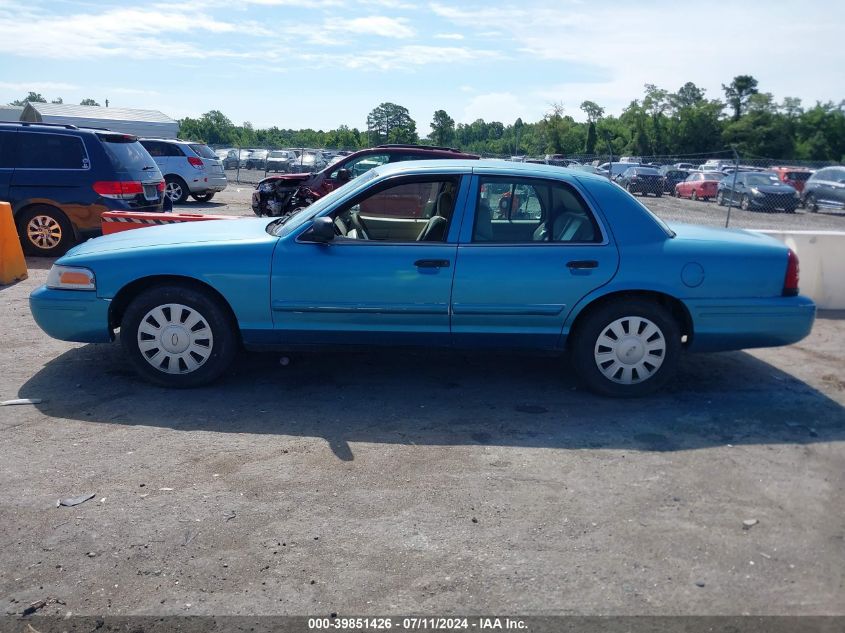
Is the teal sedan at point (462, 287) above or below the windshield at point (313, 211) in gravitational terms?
below

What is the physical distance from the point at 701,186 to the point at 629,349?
27.5 m

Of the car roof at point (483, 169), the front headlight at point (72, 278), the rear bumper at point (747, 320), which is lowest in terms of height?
the rear bumper at point (747, 320)

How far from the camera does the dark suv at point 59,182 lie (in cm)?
1046

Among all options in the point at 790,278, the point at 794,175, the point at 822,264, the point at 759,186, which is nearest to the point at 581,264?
→ the point at 790,278

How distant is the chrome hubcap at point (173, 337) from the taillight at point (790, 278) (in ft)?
13.0

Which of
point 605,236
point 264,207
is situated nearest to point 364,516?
point 605,236

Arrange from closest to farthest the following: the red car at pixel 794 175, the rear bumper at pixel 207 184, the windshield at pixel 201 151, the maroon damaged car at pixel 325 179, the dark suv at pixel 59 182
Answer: the dark suv at pixel 59 182
the maroon damaged car at pixel 325 179
the rear bumper at pixel 207 184
the windshield at pixel 201 151
the red car at pixel 794 175

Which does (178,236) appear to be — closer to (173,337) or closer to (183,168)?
(173,337)

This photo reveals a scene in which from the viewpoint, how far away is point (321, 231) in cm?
521

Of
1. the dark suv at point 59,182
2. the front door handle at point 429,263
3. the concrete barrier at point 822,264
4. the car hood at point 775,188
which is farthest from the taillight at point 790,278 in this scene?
the car hood at point 775,188

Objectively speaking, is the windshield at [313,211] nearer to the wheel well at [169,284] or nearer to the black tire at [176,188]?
the wheel well at [169,284]

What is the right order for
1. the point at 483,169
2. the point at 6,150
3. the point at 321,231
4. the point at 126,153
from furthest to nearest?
the point at 126,153 → the point at 6,150 → the point at 483,169 → the point at 321,231

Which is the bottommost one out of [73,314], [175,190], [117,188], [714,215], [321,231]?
[714,215]

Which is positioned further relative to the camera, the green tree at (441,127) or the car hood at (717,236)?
the green tree at (441,127)
